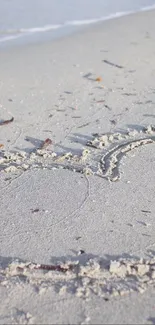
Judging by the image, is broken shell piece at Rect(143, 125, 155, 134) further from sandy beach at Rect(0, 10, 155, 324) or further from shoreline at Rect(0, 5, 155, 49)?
shoreline at Rect(0, 5, 155, 49)

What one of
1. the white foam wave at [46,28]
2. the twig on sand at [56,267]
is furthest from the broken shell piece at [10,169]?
the white foam wave at [46,28]

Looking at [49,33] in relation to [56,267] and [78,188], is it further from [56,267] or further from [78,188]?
[56,267]


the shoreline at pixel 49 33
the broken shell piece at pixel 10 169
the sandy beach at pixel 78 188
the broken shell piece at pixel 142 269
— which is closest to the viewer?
the sandy beach at pixel 78 188

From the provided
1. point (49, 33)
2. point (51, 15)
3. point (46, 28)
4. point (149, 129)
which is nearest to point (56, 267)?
point (149, 129)

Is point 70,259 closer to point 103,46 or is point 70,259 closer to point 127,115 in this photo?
point 127,115

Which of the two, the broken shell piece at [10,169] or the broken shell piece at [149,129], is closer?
the broken shell piece at [10,169]

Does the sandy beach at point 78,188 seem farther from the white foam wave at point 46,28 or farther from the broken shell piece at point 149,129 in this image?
the white foam wave at point 46,28

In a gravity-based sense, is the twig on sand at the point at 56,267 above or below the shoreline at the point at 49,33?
above

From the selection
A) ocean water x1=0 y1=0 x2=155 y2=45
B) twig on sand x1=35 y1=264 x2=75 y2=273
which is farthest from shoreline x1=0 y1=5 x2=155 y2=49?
twig on sand x1=35 y1=264 x2=75 y2=273

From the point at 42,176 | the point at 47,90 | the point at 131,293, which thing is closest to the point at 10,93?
the point at 47,90
